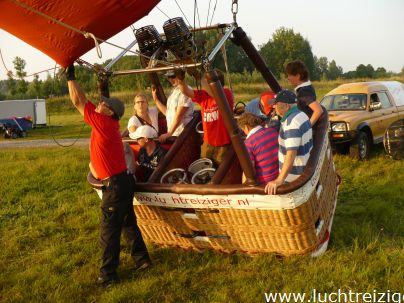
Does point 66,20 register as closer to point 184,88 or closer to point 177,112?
point 184,88

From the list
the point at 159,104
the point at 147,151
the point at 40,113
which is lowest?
the point at 40,113

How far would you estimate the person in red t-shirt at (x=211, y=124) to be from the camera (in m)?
4.76

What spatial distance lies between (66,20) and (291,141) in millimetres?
2223

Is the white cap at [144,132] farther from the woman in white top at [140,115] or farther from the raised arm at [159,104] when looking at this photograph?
the raised arm at [159,104]

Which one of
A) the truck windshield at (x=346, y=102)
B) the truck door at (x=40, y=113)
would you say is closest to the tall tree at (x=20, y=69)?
the truck door at (x=40, y=113)

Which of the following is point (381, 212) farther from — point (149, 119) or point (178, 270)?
point (149, 119)

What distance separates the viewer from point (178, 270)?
4281 millimetres

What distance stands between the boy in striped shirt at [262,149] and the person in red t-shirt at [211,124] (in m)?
0.70

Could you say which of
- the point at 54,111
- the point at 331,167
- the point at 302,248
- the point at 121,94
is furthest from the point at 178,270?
the point at 54,111

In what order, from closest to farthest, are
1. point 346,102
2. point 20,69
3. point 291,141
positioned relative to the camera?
point 291,141 → point 346,102 → point 20,69

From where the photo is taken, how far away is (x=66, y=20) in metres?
3.89

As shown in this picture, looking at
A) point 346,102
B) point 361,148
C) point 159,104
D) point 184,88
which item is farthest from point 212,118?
point 346,102

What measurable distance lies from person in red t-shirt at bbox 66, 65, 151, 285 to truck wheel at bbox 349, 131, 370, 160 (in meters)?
5.93

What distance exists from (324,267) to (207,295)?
1.06 meters
